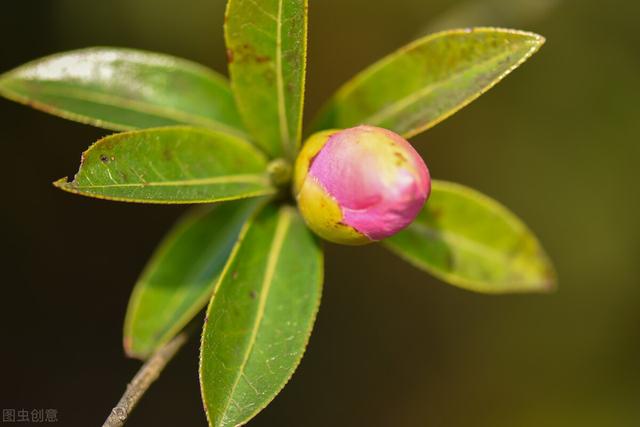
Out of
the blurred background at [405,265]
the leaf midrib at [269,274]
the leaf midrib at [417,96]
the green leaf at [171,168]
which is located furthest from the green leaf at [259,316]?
the blurred background at [405,265]

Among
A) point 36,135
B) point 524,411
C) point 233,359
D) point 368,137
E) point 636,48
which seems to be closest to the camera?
point 368,137

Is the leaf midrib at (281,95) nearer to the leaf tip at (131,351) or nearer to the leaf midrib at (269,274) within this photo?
the leaf midrib at (269,274)

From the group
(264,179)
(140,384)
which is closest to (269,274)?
(264,179)

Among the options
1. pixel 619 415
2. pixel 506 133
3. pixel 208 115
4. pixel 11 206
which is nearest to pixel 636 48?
pixel 506 133

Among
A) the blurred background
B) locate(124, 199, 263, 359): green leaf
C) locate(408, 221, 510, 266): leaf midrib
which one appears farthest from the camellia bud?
the blurred background

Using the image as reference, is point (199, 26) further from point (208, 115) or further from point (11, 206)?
point (208, 115)

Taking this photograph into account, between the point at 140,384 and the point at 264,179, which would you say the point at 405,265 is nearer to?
the point at 264,179
